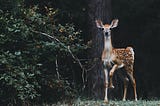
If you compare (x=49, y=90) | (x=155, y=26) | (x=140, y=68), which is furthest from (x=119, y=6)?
(x=49, y=90)

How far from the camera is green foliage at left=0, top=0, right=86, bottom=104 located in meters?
12.2

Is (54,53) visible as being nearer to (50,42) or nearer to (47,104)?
(50,42)

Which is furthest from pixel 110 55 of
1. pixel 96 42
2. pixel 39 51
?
pixel 96 42

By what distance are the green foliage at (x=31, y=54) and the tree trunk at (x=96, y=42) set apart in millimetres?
936

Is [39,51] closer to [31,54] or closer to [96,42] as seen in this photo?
[31,54]

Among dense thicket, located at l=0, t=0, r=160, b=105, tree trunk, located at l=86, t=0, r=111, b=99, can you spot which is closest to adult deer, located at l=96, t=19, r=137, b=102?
dense thicket, located at l=0, t=0, r=160, b=105

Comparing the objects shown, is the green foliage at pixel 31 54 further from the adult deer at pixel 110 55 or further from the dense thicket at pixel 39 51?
the adult deer at pixel 110 55

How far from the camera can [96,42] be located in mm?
14984

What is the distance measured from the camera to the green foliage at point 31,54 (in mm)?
12234

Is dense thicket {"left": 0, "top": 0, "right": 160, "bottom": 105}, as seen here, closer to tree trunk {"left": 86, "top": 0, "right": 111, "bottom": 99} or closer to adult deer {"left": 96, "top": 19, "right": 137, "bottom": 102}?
tree trunk {"left": 86, "top": 0, "right": 111, "bottom": 99}

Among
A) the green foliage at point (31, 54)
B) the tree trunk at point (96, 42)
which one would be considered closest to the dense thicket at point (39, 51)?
the green foliage at point (31, 54)

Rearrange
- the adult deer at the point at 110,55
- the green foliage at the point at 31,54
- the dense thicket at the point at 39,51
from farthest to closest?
the dense thicket at the point at 39,51 → the green foliage at the point at 31,54 → the adult deer at the point at 110,55

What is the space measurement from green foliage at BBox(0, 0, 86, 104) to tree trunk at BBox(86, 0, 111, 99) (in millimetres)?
936

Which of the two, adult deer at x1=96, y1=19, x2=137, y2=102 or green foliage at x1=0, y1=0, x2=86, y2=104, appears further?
green foliage at x1=0, y1=0, x2=86, y2=104
